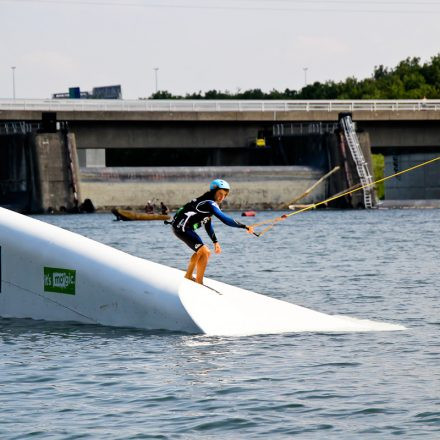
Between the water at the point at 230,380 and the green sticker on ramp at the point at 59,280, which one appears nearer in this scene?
the water at the point at 230,380

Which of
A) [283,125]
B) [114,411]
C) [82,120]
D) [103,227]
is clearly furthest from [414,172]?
[114,411]

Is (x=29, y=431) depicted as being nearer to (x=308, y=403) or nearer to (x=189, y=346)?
(x=308, y=403)

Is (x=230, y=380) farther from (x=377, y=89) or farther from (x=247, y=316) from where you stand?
(x=377, y=89)

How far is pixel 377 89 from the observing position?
15912cm

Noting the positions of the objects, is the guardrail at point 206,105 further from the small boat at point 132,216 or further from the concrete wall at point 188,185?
the small boat at point 132,216

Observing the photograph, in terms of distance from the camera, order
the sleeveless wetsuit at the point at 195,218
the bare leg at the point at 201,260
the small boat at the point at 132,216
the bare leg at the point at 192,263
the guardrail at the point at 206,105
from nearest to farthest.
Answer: the sleeveless wetsuit at the point at 195,218
the bare leg at the point at 201,260
the bare leg at the point at 192,263
the small boat at the point at 132,216
the guardrail at the point at 206,105

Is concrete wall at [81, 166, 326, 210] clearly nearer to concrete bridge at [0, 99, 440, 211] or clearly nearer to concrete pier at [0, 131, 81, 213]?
concrete bridge at [0, 99, 440, 211]

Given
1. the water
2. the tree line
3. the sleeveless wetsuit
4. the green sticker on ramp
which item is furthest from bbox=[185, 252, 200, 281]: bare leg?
the tree line

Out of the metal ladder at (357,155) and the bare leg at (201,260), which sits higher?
the metal ladder at (357,155)

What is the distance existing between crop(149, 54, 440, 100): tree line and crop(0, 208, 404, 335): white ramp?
425 ft

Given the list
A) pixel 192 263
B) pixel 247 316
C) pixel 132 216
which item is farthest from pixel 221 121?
pixel 247 316

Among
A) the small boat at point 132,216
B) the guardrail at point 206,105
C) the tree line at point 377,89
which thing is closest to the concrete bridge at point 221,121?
the guardrail at point 206,105

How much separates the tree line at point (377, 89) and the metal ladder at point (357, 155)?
55.5m

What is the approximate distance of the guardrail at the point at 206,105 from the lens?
86.6 metres
